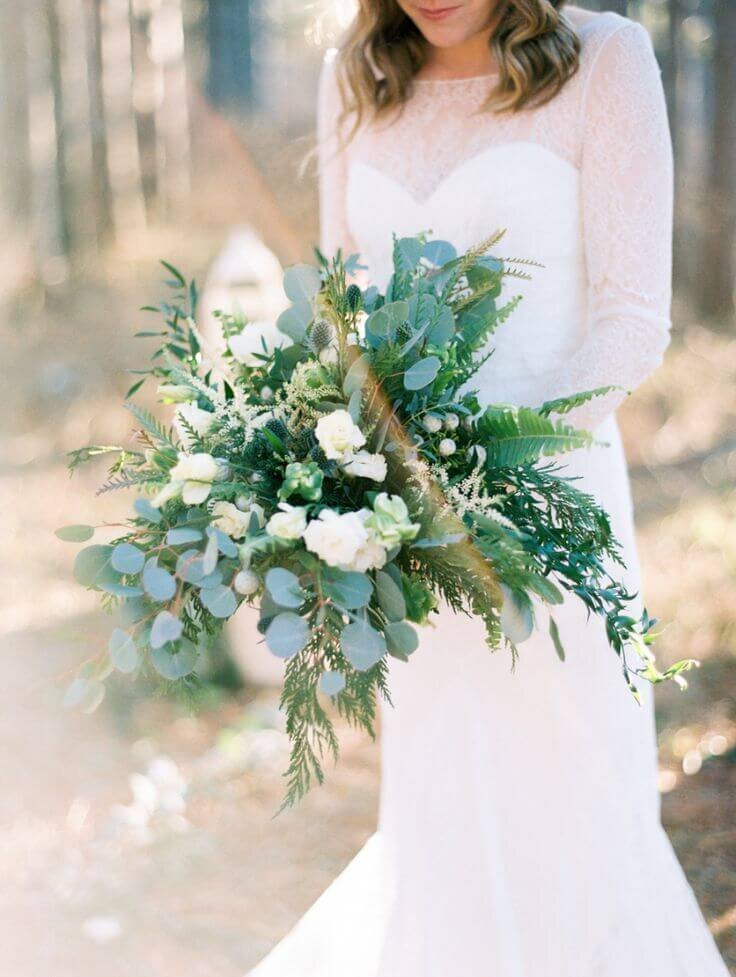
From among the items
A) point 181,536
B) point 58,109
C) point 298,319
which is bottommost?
point 181,536

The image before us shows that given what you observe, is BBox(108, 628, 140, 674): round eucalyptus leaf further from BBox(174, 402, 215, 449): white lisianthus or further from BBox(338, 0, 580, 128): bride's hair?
BBox(338, 0, 580, 128): bride's hair

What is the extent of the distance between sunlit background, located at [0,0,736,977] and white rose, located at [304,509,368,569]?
0.40 m

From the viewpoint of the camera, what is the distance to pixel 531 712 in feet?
6.87

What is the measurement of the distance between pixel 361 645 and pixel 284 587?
13 centimetres

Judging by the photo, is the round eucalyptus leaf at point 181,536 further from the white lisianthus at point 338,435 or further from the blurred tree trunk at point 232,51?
the blurred tree trunk at point 232,51

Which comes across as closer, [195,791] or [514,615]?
[514,615]

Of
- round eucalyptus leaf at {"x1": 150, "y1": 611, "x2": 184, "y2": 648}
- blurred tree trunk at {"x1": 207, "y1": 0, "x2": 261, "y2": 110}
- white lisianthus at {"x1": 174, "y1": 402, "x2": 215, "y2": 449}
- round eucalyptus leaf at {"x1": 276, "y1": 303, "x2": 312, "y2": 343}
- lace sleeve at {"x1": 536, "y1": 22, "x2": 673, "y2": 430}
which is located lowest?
round eucalyptus leaf at {"x1": 150, "y1": 611, "x2": 184, "y2": 648}

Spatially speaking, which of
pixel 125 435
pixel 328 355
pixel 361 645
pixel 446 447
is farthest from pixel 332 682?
pixel 125 435

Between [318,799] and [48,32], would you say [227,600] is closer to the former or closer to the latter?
[318,799]

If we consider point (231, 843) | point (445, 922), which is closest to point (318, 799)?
point (231, 843)

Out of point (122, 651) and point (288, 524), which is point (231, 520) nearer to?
point (288, 524)

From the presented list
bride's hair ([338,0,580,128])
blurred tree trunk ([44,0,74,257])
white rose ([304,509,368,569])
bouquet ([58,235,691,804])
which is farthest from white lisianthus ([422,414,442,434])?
blurred tree trunk ([44,0,74,257])

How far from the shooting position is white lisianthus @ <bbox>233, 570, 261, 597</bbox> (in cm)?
133

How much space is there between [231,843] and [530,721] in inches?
67.3
